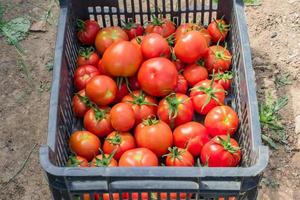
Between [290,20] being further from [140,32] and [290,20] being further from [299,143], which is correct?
[140,32]

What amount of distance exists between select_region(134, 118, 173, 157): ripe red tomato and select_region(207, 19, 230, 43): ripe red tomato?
0.51 m

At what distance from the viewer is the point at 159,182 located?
1.46 metres

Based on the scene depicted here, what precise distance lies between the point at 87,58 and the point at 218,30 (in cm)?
52

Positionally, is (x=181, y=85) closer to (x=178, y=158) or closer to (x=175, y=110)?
(x=175, y=110)

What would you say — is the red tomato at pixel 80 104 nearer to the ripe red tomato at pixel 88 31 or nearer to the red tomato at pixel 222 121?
the ripe red tomato at pixel 88 31

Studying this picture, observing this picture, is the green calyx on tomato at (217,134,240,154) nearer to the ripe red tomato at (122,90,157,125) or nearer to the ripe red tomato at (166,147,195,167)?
the ripe red tomato at (166,147,195,167)

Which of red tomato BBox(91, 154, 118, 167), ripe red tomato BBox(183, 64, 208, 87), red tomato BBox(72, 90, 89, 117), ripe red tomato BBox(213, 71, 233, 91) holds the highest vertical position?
ripe red tomato BBox(183, 64, 208, 87)

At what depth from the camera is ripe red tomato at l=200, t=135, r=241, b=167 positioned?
5.53ft

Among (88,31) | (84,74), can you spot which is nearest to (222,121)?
(84,74)

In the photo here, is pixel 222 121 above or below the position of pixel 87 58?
below

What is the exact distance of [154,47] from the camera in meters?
1.86

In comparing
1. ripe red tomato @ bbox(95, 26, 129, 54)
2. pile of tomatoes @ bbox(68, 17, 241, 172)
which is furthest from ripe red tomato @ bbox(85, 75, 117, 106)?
ripe red tomato @ bbox(95, 26, 129, 54)

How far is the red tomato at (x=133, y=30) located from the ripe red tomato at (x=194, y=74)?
0.97 ft

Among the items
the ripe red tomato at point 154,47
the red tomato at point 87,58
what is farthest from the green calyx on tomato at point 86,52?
the ripe red tomato at point 154,47
